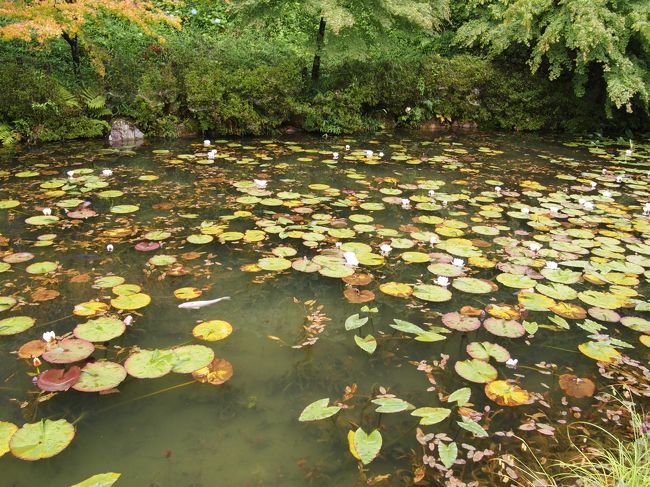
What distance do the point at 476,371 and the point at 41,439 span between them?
171 centimetres

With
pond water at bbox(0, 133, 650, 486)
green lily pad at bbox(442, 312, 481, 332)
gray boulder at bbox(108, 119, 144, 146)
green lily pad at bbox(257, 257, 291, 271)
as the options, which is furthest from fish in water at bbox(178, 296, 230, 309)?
gray boulder at bbox(108, 119, 144, 146)

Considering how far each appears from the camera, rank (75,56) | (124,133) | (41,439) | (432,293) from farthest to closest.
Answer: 1. (75,56)
2. (124,133)
3. (432,293)
4. (41,439)

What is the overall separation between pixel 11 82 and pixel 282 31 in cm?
534

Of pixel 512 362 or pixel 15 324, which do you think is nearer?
pixel 512 362

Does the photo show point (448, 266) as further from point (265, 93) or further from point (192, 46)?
point (192, 46)

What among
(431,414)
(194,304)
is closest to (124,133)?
(194,304)

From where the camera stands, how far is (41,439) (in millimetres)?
1586

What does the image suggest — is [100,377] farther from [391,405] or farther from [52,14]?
[52,14]

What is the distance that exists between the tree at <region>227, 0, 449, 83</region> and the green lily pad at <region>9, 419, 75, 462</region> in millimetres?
4881

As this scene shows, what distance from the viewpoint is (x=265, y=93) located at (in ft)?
21.4

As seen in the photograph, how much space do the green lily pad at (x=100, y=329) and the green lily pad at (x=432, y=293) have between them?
157cm

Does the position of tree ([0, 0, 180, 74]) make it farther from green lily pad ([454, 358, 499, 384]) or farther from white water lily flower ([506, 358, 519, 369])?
white water lily flower ([506, 358, 519, 369])

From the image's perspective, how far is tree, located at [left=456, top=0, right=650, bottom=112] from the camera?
6.04m

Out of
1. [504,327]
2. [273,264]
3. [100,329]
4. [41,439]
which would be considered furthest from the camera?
[273,264]
